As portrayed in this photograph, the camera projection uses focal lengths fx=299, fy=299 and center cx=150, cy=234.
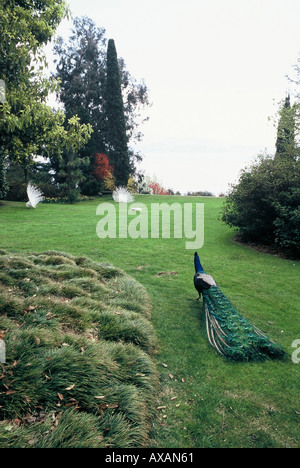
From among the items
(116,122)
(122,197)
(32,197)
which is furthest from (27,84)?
(116,122)

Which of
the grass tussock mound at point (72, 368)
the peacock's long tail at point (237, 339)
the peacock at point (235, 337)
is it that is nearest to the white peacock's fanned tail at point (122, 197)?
the grass tussock mound at point (72, 368)

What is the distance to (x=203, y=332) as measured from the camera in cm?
436

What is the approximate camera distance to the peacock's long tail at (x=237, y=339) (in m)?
3.52

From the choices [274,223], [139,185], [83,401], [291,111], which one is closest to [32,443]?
[83,401]

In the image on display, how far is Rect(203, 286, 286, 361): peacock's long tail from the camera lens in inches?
138

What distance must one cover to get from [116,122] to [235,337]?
2486 cm

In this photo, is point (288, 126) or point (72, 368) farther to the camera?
point (288, 126)

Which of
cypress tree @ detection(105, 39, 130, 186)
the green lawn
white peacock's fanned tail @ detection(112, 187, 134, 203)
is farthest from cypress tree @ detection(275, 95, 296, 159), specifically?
cypress tree @ detection(105, 39, 130, 186)

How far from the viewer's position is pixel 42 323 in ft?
12.1

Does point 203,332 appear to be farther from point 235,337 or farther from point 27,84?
point 27,84

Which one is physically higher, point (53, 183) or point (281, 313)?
point (53, 183)

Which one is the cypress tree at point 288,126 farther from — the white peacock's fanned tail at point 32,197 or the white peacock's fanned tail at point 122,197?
the white peacock's fanned tail at point 32,197

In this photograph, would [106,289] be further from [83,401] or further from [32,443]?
[32,443]

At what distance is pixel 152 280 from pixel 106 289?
157cm
